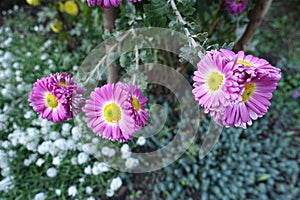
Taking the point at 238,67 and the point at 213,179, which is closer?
the point at 238,67

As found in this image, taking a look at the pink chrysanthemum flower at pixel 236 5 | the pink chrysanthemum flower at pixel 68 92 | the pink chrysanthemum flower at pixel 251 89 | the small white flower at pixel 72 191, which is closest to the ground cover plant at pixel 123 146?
the small white flower at pixel 72 191

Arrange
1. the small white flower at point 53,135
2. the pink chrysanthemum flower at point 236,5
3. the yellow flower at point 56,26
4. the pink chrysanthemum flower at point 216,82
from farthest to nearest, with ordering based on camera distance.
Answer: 1. the yellow flower at point 56,26
2. the small white flower at point 53,135
3. the pink chrysanthemum flower at point 236,5
4. the pink chrysanthemum flower at point 216,82

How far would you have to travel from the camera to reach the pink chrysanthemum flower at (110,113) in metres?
0.68

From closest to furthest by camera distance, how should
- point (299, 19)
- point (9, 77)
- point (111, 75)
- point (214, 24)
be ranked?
point (111, 75), point (214, 24), point (9, 77), point (299, 19)

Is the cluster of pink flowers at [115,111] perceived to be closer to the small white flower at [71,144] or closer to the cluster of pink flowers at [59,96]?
the cluster of pink flowers at [59,96]

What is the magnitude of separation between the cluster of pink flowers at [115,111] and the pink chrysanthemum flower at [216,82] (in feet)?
0.50

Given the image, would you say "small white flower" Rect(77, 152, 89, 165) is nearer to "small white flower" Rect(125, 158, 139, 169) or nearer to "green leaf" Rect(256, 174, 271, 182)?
"small white flower" Rect(125, 158, 139, 169)

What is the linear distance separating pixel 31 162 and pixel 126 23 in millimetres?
810

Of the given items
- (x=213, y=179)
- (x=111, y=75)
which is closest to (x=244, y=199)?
(x=213, y=179)

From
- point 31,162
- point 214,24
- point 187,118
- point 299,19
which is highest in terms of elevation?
point 299,19

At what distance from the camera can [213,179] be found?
149 cm

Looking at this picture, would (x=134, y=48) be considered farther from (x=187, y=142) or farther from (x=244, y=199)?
(x=244, y=199)

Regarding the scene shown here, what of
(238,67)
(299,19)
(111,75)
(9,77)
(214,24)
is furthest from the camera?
(299,19)

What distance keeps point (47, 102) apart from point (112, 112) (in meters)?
0.19
